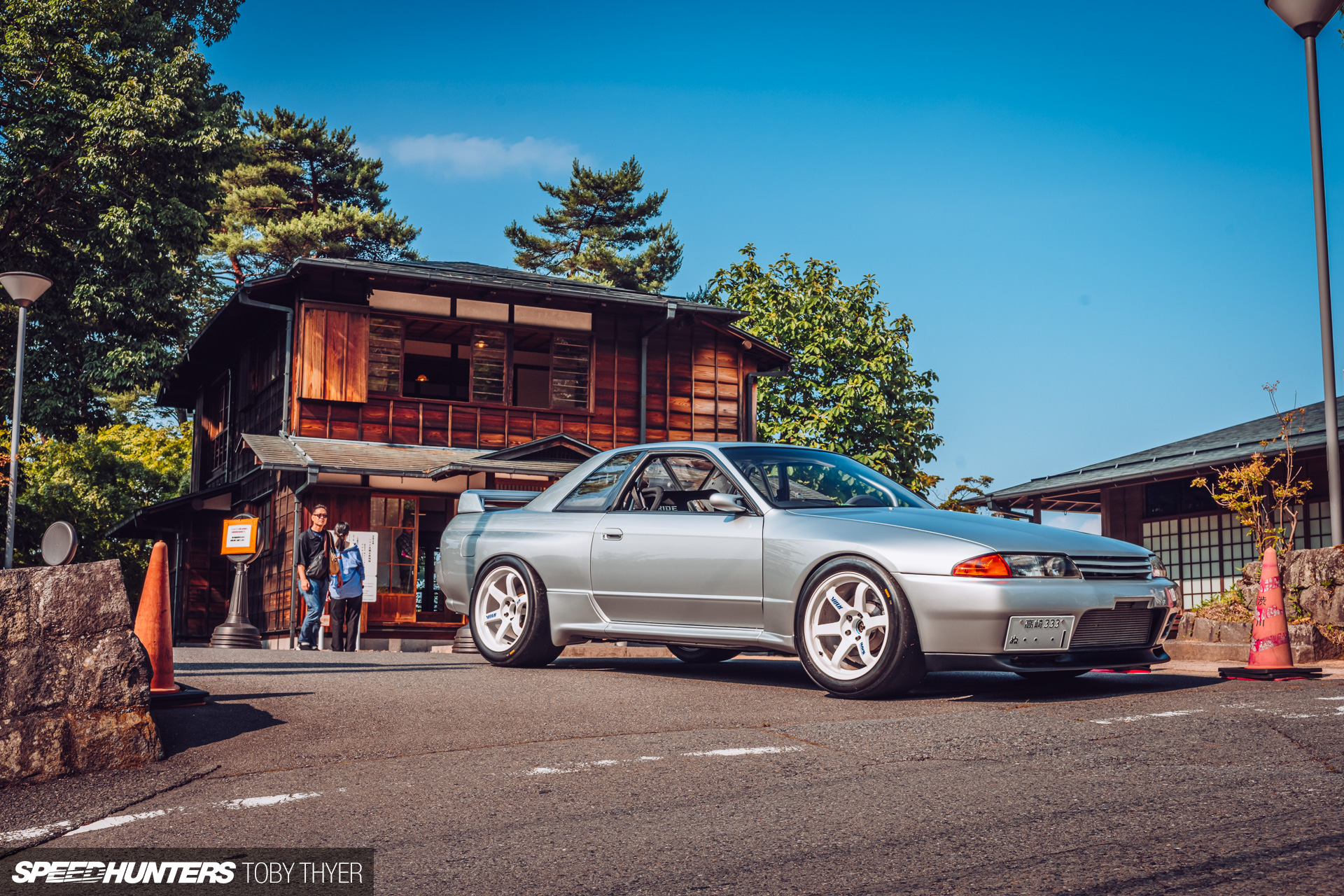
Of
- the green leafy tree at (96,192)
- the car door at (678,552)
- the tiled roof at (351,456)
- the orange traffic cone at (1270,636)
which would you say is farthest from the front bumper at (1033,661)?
the green leafy tree at (96,192)

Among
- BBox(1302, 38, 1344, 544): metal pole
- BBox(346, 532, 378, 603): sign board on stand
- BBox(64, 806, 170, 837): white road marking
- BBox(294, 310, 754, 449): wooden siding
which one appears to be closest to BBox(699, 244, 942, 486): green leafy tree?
BBox(294, 310, 754, 449): wooden siding

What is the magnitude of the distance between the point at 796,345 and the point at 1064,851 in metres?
30.7

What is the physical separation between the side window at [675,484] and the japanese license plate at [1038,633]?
201 centimetres

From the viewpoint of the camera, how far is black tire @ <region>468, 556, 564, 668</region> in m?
7.89

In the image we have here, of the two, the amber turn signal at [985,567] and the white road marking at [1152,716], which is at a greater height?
the amber turn signal at [985,567]

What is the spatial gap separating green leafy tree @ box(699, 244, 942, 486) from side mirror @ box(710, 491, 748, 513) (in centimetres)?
2479

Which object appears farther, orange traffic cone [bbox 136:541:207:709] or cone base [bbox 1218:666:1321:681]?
cone base [bbox 1218:666:1321:681]

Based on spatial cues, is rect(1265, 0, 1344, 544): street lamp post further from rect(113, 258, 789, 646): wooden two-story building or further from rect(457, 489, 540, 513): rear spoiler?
rect(113, 258, 789, 646): wooden two-story building

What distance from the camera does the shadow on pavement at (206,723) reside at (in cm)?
509

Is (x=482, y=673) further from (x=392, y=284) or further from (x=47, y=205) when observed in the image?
(x=47, y=205)

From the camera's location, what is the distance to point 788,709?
5969 millimetres

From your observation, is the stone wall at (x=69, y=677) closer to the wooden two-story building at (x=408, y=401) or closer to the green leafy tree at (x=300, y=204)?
the wooden two-story building at (x=408, y=401)

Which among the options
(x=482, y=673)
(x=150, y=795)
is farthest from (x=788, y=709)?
(x=150, y=795)

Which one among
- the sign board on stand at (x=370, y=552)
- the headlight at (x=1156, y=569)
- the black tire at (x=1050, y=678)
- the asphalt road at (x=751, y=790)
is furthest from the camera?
the sign board on stand at (x=370, y=552)
